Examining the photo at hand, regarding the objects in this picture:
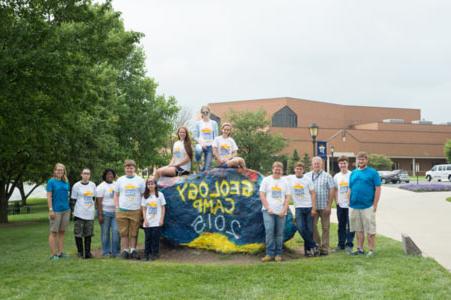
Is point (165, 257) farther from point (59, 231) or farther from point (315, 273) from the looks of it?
point (315, 273)

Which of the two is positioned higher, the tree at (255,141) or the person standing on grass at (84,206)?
the tree at (255,141)

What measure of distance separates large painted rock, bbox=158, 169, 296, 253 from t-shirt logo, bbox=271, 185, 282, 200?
72cm

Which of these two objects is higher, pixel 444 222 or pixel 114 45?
pixel 114 45

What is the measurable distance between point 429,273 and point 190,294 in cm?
336

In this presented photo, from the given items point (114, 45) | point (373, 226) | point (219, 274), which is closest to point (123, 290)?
point (219, 274)

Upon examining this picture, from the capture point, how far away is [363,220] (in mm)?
8305

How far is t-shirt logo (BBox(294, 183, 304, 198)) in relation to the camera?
28.1 feet

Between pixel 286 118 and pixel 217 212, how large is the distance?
72.3 m

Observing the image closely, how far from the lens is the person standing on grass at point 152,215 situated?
8664 mm

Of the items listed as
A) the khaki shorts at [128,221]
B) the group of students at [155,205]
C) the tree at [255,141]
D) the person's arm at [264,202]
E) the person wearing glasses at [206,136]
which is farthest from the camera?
the tree at [255,141]

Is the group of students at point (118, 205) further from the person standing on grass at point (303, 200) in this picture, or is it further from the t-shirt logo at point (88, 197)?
the person standing on grass at point (303, 200)

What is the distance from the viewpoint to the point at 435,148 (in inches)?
3063

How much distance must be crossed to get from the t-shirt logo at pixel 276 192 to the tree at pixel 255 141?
152 ft

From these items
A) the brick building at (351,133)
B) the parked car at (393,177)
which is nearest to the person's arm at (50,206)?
the parked car at (393,177)
